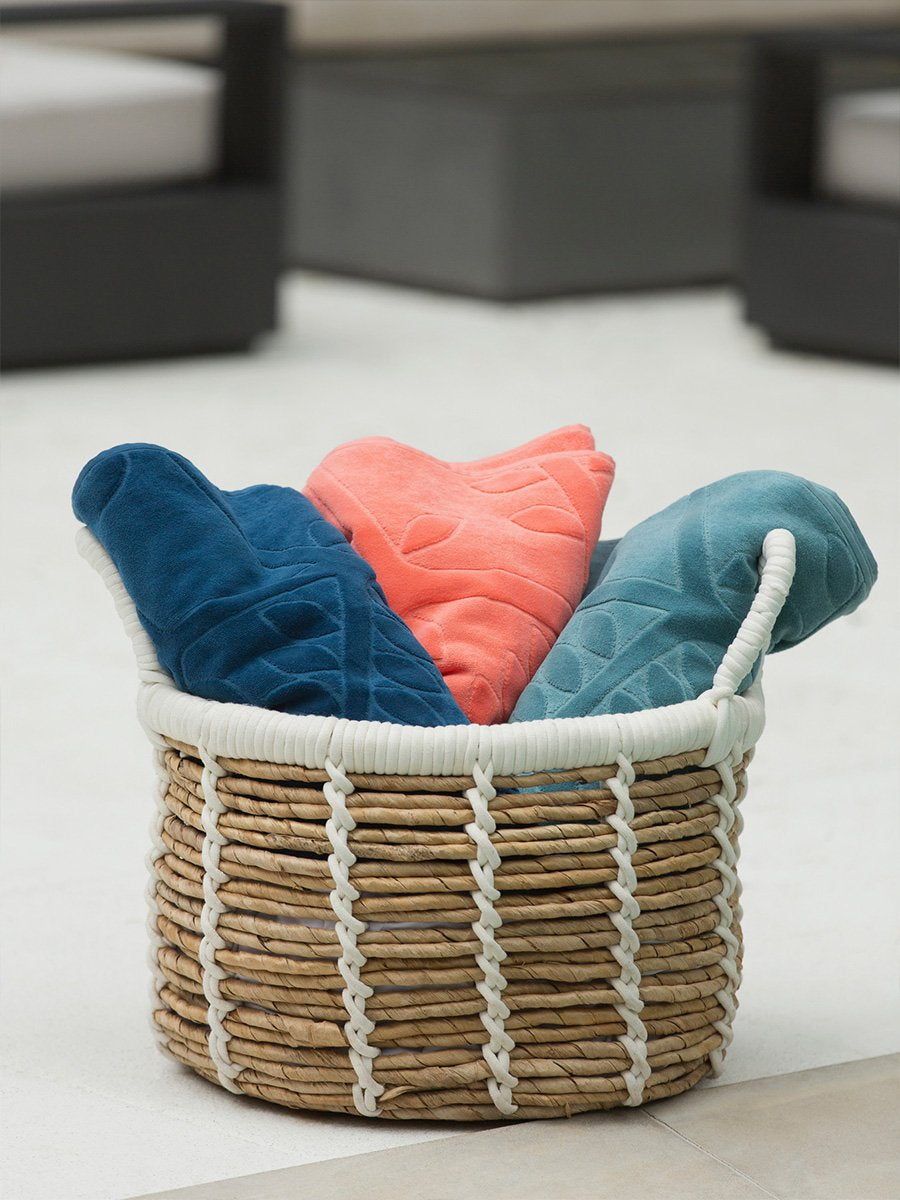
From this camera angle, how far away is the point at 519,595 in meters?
1.25

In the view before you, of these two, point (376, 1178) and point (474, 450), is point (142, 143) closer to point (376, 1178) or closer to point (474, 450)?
point (474, 450)

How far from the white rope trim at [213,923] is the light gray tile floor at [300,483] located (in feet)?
0.14

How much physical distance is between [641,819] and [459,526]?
0.26 metres

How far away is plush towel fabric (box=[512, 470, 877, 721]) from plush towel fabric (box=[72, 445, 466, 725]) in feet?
0.27

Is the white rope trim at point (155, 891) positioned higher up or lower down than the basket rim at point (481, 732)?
lower down

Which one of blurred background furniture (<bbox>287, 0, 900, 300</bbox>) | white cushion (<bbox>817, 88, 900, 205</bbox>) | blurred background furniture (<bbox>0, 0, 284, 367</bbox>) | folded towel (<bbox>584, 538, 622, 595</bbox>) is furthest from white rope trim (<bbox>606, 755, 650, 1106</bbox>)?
blurred background furniture (<bbox>287, 0, 900, 300</bbox>)

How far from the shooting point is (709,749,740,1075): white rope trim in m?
1.15

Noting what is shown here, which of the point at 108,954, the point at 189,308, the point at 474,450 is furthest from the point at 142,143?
the point at 108,954

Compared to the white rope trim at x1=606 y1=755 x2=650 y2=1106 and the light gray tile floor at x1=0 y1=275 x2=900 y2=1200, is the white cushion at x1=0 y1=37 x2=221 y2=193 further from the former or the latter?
the white rope trim at x1=606 y1=755 x2=650 y2=1106

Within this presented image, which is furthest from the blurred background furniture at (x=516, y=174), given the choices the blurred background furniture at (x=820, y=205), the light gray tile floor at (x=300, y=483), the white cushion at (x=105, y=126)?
the white cushion at (x=105, y=126)

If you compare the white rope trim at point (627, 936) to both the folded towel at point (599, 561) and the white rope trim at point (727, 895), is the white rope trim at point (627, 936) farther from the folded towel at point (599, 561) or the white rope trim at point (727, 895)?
the folded towel at point (599, 561)

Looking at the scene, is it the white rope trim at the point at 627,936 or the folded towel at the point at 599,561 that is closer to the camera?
the white rope trim at the point at 627,936

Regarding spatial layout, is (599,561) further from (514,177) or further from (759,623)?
(514,177)

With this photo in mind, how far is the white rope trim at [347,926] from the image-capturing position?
3.55 ft
